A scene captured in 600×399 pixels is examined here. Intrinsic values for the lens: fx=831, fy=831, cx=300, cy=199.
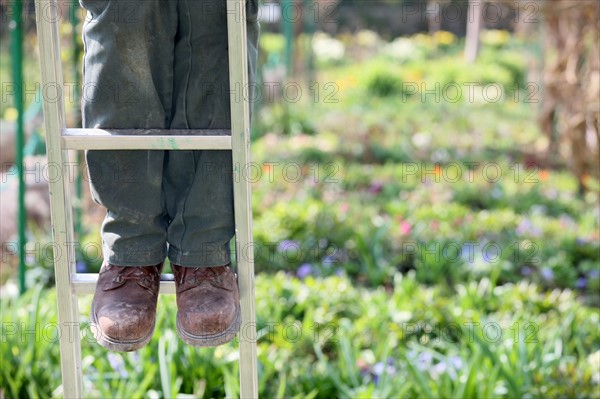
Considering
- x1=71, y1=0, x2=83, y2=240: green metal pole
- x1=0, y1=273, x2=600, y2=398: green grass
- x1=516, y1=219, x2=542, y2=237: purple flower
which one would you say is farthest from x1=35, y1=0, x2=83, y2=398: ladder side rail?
x1=516, y1=219, x2=542, y2=237: purple flower

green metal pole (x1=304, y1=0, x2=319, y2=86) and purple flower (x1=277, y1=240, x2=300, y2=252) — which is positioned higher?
green metal pole (x1=304, y1=0, x2=319, y2=86)

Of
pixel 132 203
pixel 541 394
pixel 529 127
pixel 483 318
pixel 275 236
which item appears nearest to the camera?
pixel 132 203

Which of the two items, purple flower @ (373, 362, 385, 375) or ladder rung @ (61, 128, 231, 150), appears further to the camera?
purple flower @ (373, 362, 385, 375)

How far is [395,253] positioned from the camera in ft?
14.1

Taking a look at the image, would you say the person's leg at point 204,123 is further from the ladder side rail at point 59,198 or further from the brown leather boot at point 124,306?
the ladder side rail at point 59,198

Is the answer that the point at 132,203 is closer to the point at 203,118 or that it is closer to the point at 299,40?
the point at 203,118

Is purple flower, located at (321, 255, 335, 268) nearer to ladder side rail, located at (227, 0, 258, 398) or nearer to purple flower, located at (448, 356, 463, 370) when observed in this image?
purple flower, located at (448, 356, 463, 370)

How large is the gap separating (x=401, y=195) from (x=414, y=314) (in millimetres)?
1914

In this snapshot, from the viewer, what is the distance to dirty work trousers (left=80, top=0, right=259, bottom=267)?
185 cm

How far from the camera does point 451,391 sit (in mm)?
2695

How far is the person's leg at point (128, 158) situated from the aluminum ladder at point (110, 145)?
6 centimetres

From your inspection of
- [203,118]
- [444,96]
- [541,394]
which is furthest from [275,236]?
[444,96]

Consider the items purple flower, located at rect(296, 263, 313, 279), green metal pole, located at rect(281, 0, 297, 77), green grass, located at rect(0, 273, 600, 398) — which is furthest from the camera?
green metal pole, located at rect(281, 0, 297, 77)

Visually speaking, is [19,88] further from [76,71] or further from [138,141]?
[138,141]
